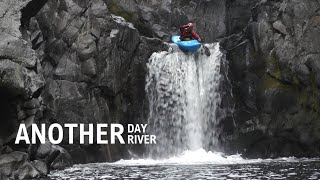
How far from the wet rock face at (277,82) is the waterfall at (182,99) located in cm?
169

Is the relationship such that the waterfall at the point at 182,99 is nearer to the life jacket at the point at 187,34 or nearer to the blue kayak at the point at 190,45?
the blue kayak at the point at 190,45

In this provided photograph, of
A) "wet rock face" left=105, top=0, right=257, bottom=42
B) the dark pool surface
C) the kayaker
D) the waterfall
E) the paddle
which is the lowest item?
the dark pool surface

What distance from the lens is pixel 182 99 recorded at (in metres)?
38.1

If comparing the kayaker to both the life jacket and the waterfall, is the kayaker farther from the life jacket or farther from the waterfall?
the waterfall

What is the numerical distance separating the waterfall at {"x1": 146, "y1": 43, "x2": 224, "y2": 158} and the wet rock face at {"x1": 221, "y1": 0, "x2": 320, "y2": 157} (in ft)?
5.53

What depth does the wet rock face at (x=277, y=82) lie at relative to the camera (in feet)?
114

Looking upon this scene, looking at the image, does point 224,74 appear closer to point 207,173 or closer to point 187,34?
point 187,34

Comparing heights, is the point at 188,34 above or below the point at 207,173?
above

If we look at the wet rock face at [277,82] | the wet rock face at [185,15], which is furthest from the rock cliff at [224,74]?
the wet rock face at [185,15]

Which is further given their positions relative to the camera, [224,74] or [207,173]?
[224,74]

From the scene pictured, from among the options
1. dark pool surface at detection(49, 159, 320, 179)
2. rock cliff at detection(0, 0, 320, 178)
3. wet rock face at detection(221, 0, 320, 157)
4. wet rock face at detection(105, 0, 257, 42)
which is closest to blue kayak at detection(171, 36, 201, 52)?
rock cliff at detection(0, 0, 320, 178)

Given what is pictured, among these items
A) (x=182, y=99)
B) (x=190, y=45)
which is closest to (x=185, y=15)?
(x=190, y=45)

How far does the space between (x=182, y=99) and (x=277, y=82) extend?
7.62 meters

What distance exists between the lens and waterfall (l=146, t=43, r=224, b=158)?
1470 inches
